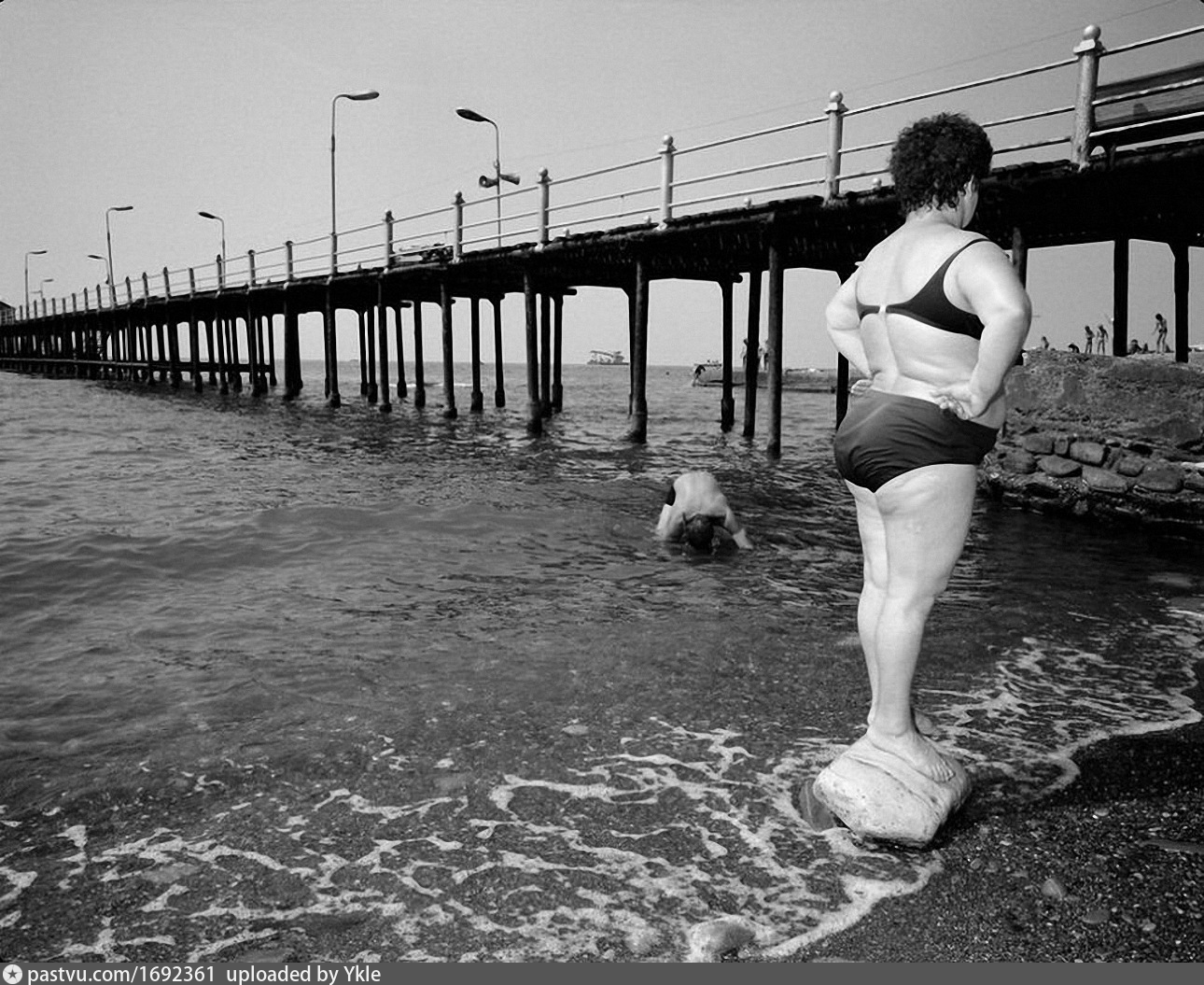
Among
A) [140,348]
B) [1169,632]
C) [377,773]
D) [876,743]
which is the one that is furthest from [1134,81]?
[140,348]

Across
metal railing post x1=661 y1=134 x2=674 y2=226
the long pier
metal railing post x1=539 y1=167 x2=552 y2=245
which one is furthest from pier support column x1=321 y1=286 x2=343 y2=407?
metal railing post x1=661 y1=134 x2=674 y2=226

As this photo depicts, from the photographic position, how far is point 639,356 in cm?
1681

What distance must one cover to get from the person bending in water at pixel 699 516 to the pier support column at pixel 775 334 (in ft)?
21.7

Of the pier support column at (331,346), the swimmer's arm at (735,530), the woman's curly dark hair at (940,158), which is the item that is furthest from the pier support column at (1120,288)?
the pier support column at (331,346)

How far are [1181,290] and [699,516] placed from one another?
12.0 meters

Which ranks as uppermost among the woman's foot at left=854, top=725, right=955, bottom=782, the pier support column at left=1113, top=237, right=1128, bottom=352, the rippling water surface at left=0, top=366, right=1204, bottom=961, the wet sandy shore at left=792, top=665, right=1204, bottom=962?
the pier support column at left=1113, top=237, right=1128, bottom=352

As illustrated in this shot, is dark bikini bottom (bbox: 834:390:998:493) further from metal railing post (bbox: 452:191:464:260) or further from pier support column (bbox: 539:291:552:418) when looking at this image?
pier support column (bbox: 539:291:552:418)

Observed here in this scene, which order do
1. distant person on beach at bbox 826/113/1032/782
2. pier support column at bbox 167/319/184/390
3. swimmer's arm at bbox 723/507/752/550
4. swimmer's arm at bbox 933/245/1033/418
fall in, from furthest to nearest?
1. pier support column at bbox 167/319/184/390
2. swimmer's arm at bbox 723/507/752/550
3. distant person on beach at bbox 826/113/1032/782
4. swimmer's arm at bbox 933/245/1033/418

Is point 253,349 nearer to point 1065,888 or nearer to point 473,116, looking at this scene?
point 473,116

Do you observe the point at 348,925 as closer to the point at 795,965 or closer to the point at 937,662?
the point at 795,965

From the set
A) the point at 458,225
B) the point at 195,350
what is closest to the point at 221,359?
the point at 195,350

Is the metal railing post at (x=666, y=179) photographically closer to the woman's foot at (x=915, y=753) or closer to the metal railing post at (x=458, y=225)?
the metal railing post at (x=458, y=225)

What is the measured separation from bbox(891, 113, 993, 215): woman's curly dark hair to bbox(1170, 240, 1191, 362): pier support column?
14.1 m

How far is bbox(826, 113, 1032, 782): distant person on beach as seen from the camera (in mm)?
2404
